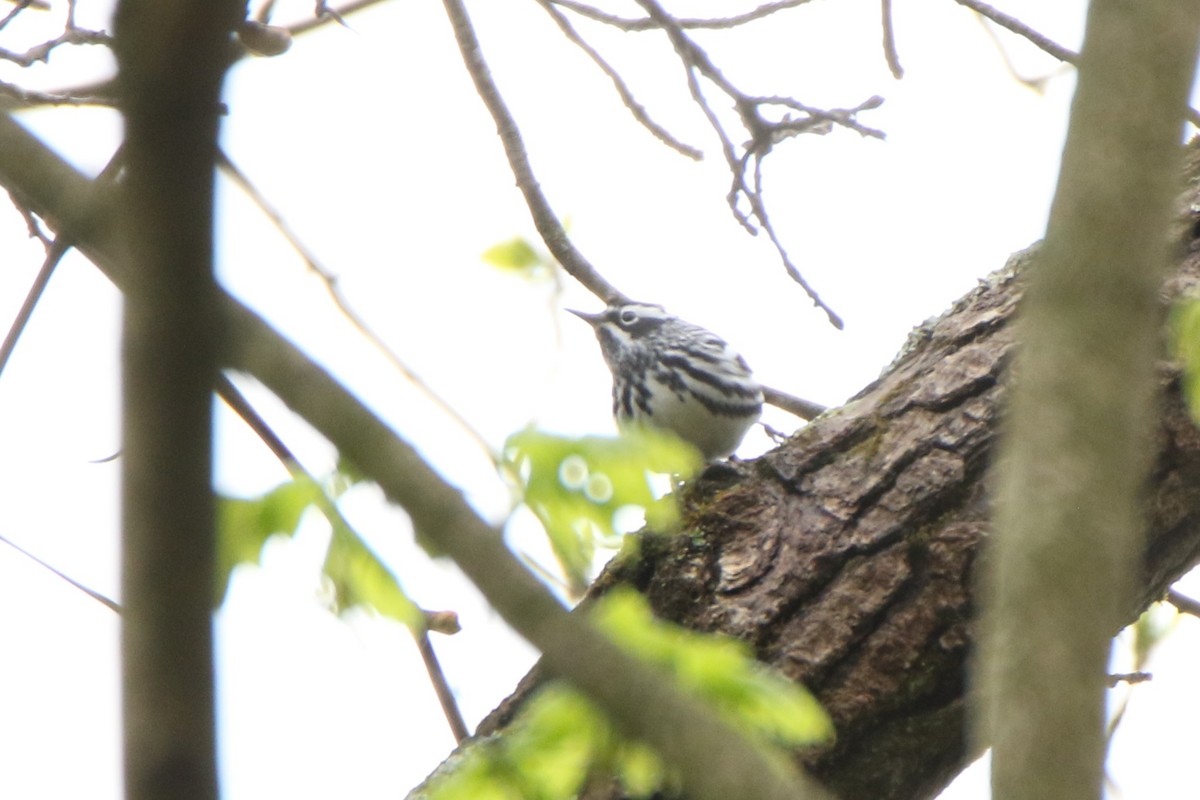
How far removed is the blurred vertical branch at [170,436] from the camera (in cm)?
82

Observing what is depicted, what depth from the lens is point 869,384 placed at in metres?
3.40

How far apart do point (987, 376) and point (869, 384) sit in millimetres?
341

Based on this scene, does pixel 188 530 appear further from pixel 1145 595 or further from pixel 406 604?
pixel 1145 595

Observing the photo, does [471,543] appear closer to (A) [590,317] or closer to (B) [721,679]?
(B) [721,679]

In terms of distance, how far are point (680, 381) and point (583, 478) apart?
2902 millimetres

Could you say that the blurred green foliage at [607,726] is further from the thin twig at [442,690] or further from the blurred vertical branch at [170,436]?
the blurred vertical branch at [170,436]

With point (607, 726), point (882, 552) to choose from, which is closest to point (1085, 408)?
point (607, 726)

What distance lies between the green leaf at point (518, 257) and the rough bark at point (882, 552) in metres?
0.64

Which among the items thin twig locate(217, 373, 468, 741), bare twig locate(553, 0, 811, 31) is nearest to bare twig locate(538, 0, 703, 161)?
bare twig locate(553, 0, 811, 31)

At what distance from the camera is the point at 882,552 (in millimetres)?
2924

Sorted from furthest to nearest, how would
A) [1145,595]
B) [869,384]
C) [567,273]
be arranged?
[567,273] → [869,384] → [1145,595]

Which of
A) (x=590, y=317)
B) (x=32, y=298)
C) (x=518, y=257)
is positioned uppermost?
(x=590, y=317)

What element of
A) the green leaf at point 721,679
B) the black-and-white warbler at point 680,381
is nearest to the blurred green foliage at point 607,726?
the green leaf at point 721,679

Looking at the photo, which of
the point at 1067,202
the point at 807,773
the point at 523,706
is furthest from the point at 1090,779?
the point at 523,706
